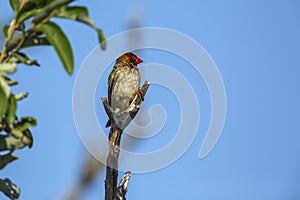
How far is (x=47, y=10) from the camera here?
118 cm

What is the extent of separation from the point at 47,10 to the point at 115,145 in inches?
93.0

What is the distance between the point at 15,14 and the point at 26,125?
0.28m

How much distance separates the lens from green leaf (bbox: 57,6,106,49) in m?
1.12

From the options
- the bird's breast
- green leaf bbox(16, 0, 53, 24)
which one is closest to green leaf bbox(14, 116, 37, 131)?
green leaf bbox(16, 0, 53, 24)

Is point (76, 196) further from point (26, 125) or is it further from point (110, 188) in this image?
Result: point (110, 188)

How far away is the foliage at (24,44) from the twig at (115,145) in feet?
5.55

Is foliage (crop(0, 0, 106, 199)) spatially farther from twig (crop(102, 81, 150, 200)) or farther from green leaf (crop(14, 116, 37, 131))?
twig (crop(102, 81, 150, 200))

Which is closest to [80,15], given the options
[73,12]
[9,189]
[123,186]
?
[73,12]

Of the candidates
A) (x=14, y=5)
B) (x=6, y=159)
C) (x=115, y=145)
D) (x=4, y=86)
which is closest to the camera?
(x=4, y=86)

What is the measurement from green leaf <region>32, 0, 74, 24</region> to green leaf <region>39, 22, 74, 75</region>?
2cm

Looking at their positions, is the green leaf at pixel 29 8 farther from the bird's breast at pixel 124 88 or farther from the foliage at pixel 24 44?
the bird's breast at pixel 124 88

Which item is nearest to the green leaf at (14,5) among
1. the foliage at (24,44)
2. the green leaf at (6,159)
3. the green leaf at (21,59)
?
the foliage at (24,44)

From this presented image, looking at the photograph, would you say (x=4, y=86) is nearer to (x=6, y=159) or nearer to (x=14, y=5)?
(x=6, y=159)

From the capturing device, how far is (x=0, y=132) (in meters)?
1.23
